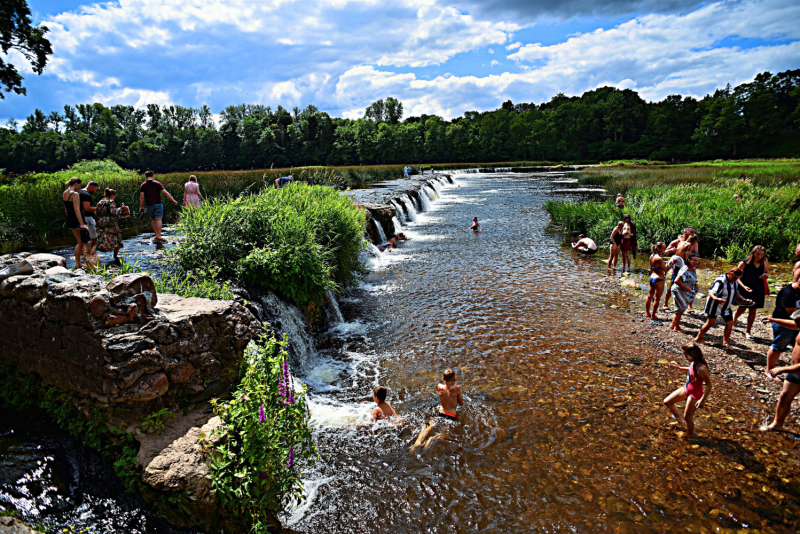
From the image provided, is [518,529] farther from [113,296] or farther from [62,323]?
[62,323]

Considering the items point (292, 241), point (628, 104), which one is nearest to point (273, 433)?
point (292, 241)

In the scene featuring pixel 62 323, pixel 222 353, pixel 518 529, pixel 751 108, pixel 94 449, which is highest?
pixel 751 108

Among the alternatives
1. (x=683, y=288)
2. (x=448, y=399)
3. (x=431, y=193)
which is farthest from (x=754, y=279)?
(x=431, y=193)

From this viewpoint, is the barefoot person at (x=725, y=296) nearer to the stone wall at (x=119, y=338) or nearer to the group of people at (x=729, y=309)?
the group of people at (x=729, y=309)

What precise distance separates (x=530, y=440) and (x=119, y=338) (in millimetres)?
5281

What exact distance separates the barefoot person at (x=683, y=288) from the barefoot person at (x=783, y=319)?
1.82m

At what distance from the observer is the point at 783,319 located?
6691 millimetres

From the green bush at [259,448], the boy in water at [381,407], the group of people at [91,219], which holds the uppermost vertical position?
the group of people at [91,219]

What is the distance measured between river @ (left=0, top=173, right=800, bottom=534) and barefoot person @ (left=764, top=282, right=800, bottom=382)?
1138mm

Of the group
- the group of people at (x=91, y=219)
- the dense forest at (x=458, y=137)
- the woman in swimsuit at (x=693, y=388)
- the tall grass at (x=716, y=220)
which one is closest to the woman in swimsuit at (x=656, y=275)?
the woman in swimsuit at (x=693, y=388)

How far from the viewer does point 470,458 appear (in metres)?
5.30

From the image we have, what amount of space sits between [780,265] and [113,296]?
18.6 metres

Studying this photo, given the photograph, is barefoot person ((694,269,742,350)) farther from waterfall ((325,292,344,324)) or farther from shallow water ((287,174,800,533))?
waterfall ((325,292,344,324))

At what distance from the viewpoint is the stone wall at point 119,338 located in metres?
4.17
